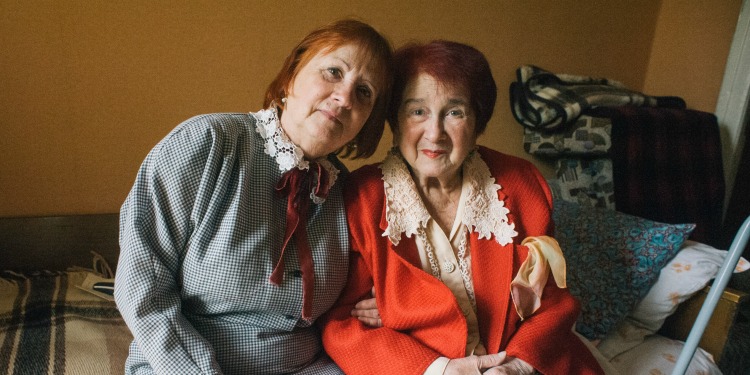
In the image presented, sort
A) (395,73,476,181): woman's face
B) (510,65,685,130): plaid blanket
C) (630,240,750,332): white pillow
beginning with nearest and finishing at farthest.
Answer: (395,73,476,181): woman's face, (630,240,750,332): white pillow, (510,65,685,130): plaid blanket

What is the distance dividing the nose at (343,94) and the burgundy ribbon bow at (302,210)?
0.49 feet

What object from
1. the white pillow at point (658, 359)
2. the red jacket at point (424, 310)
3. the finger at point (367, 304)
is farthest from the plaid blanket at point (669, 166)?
the finger at point (367, 304)

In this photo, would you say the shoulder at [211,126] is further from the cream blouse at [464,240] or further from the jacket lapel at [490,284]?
the jacket lapel at [490,284]

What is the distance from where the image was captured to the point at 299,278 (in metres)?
1.07

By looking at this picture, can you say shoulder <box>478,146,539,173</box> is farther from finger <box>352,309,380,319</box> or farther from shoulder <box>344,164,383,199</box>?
finger <box>352,309,380,319</box>

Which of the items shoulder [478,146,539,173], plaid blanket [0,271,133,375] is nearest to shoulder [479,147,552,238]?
shoulder [478,146,539,173]

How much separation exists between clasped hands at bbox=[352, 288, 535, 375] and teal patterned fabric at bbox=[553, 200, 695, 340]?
599mm

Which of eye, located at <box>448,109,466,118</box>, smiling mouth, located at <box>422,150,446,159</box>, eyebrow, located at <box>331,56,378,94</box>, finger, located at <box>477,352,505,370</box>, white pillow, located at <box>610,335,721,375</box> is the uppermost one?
eyebrow, located at <box>331,56,378,94</box>

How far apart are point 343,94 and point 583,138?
1.50 metres

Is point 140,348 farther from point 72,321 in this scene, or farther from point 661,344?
point 661,344

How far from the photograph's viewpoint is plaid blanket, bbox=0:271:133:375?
121 cm

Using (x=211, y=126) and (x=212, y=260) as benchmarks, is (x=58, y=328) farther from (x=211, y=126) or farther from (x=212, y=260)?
(x=211, y=126)

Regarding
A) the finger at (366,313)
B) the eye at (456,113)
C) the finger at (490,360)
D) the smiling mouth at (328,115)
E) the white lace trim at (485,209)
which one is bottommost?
the finger at (490,360)

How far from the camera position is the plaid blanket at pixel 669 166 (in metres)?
2.20
